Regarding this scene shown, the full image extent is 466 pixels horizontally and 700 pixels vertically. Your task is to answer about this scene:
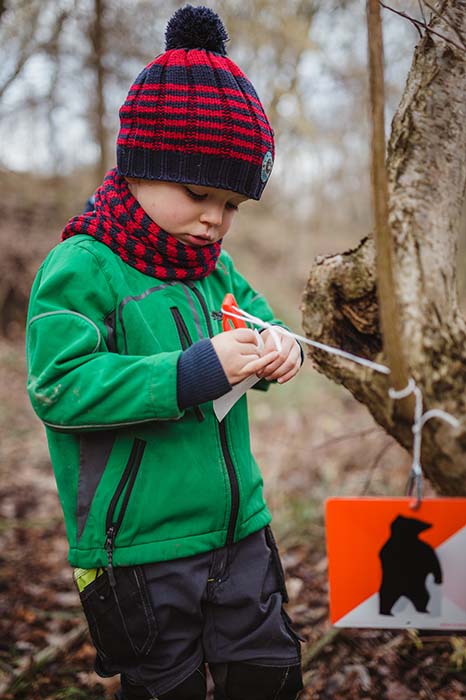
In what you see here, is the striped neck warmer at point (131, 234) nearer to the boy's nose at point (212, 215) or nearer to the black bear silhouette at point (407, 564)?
the boy's nose at point (212, 215)

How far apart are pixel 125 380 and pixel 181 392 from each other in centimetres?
14

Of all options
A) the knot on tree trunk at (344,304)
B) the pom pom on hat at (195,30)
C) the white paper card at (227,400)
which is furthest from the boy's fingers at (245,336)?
the pom pom on hat at (195,30)

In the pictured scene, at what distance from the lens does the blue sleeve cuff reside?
137cm

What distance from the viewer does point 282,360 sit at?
1522mm

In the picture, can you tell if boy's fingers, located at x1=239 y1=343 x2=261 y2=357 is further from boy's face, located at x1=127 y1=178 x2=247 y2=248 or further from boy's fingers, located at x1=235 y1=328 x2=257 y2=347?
boy's face, located at x1=127 y1=178 x2=247 y2=248

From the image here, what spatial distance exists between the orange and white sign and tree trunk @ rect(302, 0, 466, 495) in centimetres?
15

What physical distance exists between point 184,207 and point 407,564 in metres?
1.13

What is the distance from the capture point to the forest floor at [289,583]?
234 cm

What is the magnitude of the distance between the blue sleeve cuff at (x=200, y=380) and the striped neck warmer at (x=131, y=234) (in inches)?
13.7

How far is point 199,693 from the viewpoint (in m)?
1.62

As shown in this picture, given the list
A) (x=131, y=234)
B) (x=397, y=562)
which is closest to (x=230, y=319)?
(x=131, y=234)

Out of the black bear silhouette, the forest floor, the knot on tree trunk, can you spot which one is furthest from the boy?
the forest floor

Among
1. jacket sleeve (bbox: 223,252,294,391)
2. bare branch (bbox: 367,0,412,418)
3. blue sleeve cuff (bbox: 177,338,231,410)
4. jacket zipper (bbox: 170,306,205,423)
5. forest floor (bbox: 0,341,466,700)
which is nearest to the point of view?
bare branch (bbox: 367,0,412,418)

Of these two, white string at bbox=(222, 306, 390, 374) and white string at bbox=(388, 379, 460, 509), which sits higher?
white string at bbox=(222, 306, 390, 374)
